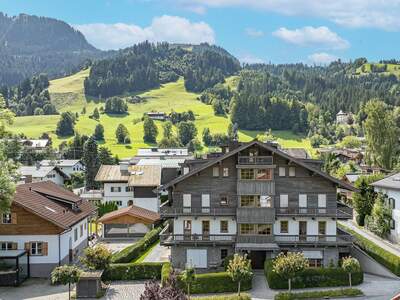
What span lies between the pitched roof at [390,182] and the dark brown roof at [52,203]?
3353cm

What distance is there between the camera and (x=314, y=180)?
51656 millimetres

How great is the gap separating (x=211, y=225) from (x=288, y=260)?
36.1 feet

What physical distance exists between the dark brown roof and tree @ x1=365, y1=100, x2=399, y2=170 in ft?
199

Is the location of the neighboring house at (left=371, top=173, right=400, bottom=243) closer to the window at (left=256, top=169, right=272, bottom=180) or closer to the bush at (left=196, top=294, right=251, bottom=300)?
the window at (left=256, top=169, right=272, bottom=180)

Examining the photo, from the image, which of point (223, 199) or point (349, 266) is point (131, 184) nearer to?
point (223, 199)

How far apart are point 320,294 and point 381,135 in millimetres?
66209

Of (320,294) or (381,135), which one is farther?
(381,135)

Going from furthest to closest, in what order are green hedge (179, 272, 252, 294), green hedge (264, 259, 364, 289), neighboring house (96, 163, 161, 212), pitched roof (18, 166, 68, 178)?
pitched roof (18, 166, 68, 178) → neighboring house (96, 163, 161, 212) → green hedge (264, 259, 364, 289) → green hedge (179, 272, 252, 294)

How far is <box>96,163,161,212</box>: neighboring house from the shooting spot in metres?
81.6

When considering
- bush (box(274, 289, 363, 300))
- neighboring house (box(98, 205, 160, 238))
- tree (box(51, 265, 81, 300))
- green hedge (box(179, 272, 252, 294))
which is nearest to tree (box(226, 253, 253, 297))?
green hedge (box(179, 272, 252, 294))

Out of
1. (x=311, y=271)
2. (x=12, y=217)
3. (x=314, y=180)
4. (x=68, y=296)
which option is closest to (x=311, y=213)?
(x=314, y=180)

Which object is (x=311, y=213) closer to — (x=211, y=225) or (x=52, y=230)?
(x=211, y=225)

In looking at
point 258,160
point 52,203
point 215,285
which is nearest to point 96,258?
point 215,285

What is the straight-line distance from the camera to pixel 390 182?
62.6m
